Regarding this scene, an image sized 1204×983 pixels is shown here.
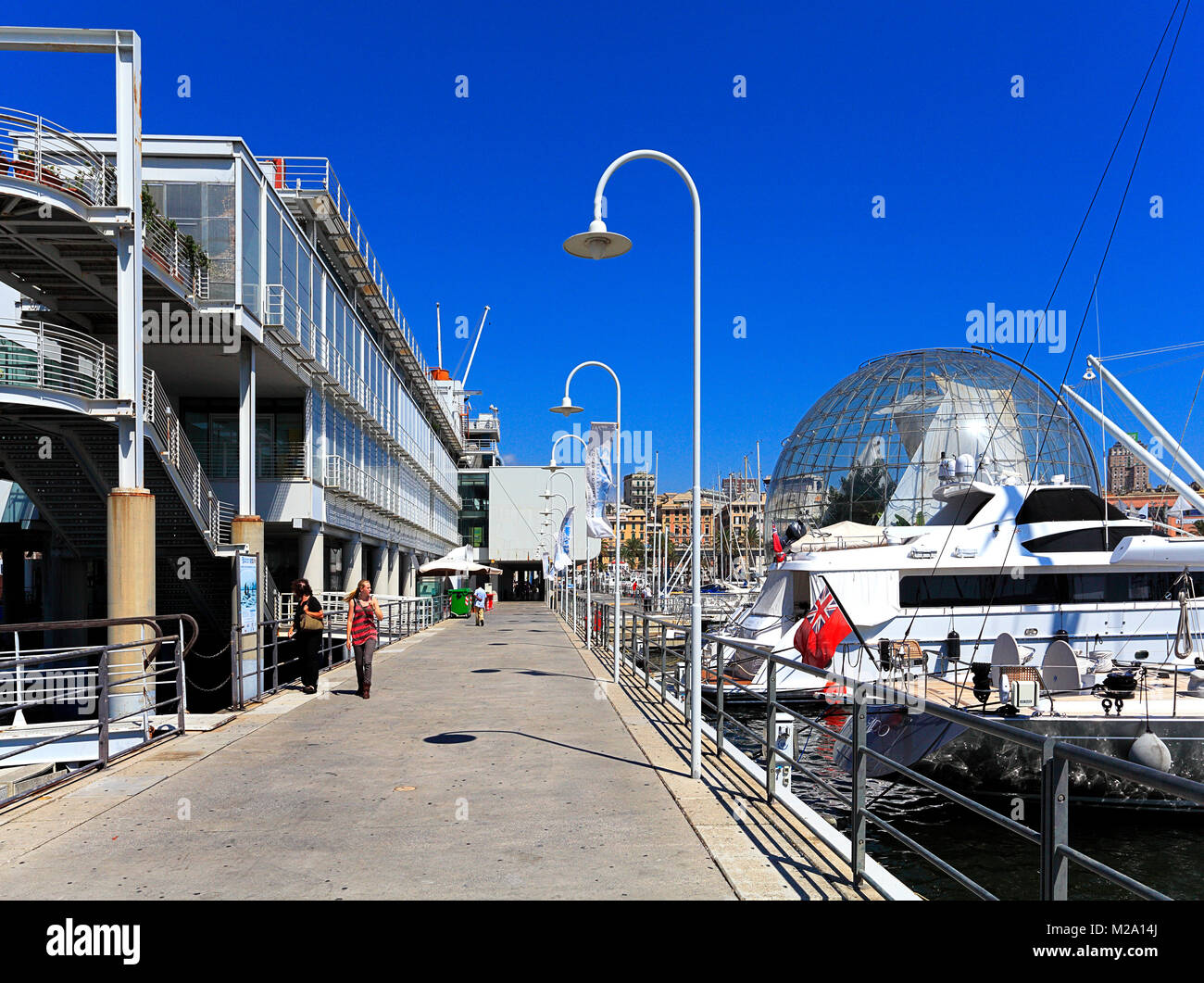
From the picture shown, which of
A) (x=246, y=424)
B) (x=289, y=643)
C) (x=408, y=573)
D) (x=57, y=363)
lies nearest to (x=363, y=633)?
(x=289, y=643)

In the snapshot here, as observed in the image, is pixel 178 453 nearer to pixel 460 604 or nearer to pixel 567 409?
pixel 567 409

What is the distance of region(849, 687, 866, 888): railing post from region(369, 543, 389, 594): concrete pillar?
41438mm

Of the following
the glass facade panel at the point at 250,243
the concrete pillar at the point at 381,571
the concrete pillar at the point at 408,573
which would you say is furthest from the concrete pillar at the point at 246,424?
the concrete pillar at the point at 408,573

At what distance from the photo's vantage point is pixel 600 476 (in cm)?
2611

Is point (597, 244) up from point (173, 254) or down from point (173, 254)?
down

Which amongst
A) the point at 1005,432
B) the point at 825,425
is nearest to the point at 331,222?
the point at 825,425

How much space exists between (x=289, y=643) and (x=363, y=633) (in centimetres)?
812

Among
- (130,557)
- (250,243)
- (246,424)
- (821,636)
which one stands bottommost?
(821,636)

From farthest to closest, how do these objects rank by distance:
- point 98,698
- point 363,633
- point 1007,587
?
1. point 1007,587
2. point 363,633
3. point 98,698

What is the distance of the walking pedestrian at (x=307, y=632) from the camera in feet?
49.5

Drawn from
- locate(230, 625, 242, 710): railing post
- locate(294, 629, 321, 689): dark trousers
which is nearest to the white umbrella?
locate(294, 629, 321, 689): dark trousers

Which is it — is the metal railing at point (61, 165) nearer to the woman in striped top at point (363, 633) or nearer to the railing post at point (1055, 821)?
the woman in striped top at point (363, 633)
